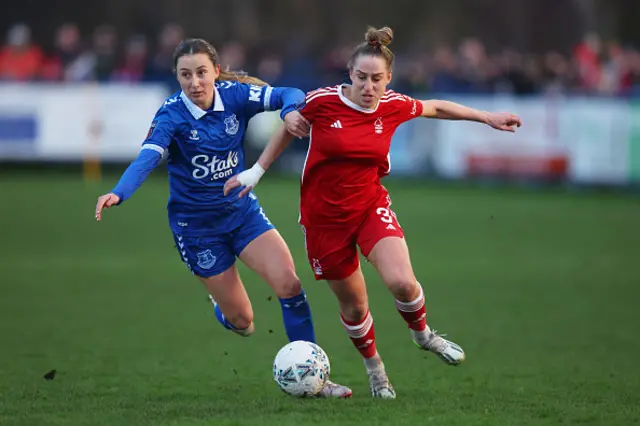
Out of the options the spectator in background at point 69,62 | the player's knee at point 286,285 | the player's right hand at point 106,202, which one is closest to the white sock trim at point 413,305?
the player's knee at point 286,285

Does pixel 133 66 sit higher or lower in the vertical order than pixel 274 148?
lower

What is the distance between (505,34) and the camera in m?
30.0

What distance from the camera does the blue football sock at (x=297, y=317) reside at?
731 cm

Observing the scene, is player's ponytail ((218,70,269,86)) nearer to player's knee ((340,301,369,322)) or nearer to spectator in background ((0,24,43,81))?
player's knee ((340,301,369,322))

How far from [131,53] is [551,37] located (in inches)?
448

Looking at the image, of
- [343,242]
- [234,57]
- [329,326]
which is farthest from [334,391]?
[234,57]

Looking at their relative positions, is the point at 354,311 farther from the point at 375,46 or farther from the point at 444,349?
the point at 375,46

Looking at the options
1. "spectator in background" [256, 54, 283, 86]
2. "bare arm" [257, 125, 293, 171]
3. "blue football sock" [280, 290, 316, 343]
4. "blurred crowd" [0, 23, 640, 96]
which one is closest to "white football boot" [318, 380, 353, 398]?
"blue football sock" [280, 290, 316, 343]

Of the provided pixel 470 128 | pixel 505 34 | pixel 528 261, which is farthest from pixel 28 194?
pixel 505 34

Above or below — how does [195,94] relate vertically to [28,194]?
above

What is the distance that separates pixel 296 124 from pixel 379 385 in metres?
1.67

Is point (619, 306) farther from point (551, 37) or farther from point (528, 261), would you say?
point (551, 37)

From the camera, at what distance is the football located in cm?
679

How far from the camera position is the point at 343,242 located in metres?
7.12
